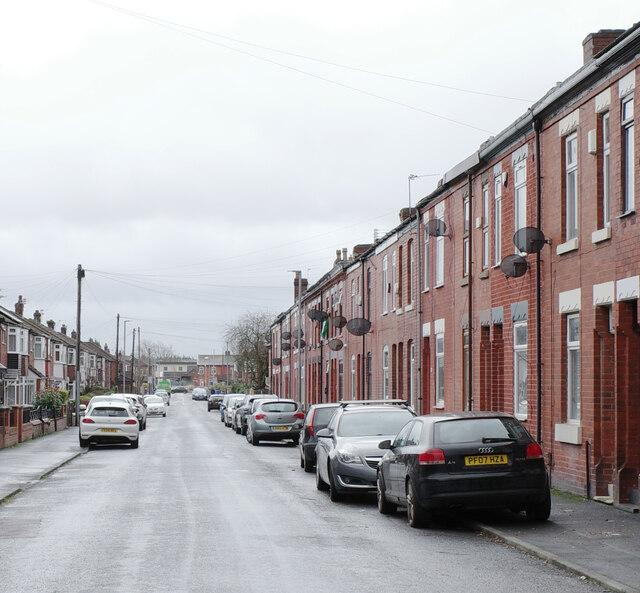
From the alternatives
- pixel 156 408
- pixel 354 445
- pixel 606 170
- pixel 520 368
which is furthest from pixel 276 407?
pixel 156 408

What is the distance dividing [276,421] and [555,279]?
18.6 meters

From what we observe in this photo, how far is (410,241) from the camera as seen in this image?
104ft

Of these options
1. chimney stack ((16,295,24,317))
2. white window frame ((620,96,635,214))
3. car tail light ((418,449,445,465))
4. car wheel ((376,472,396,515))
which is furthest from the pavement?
chimney stack ((16,295,24,317))

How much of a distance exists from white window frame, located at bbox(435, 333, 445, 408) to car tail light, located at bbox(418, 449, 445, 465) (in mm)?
14421

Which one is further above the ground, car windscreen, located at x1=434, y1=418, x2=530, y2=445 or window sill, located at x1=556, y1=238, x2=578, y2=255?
window sill, located at x1=556, y1=238, x2=578, y2=255

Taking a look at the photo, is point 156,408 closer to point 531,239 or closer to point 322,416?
point 322,416

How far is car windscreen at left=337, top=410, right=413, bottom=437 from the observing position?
17.5 meters

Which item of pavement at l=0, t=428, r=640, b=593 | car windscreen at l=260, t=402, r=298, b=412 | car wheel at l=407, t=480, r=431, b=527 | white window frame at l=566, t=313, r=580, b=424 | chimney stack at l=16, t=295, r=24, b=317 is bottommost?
pavement at l=0, t=428, r=640, b=593

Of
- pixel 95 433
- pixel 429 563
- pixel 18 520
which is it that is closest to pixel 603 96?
pixel 429 563

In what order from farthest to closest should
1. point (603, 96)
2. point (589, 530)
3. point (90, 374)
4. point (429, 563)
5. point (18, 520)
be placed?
point (90, 374), point (603, 96), point (18, 520), point (589, 530), point (429, 563)

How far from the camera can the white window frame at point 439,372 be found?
89.3 feet

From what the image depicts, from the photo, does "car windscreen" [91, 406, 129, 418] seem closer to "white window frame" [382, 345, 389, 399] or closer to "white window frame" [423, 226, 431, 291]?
"white window frame" [382, 345, 389, 399]

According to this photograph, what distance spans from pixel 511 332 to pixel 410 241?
11.5m

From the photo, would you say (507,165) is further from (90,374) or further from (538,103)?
(90,374)
